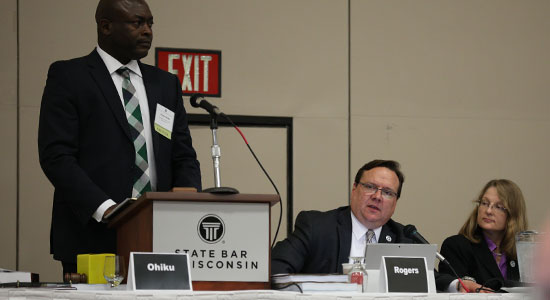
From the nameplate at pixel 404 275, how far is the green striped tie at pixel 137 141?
0.80 meters

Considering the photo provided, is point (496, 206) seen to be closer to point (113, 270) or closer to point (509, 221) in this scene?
point (509, 221)

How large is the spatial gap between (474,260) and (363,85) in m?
1.60

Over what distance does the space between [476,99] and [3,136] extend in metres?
2.91

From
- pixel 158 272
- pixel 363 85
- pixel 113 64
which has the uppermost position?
pixel 363 85

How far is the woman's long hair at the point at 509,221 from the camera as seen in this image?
379 centimetres

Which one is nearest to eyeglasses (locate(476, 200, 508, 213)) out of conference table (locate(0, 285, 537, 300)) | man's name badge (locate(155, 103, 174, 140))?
man's name badge (locate(155, 103, 174, 140))

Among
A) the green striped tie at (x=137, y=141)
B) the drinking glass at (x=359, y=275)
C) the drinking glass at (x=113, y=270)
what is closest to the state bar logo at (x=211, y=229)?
the drinking glass at (x=113, y=270)

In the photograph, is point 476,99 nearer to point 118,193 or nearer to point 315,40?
point 315,40

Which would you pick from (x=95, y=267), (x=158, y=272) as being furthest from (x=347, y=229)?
(x=158, y=272)

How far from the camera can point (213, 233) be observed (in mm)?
1790

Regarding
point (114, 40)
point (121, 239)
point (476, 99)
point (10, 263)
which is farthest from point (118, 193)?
point (476, 99)

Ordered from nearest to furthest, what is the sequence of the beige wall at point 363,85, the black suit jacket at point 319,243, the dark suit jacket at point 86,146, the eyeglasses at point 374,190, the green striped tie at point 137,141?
1. the dark suit jacket at point 86,146
2. the green striped tie at point 137,141
3. the black suit jacket at point 319,243
4. the eyeglasses at point 374,190
5. the beige wall at point 363,85

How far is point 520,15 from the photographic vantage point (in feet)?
17.0

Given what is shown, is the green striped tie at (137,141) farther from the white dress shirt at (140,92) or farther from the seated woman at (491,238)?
the seated woman at (491,238)
